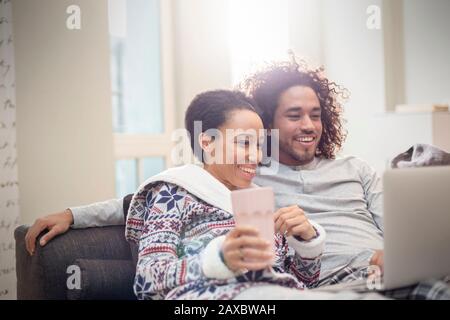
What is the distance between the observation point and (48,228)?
4.65 ft

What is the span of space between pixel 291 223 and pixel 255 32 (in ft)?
8.52

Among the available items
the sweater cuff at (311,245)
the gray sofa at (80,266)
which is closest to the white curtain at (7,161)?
the gray sofa at (80,266)

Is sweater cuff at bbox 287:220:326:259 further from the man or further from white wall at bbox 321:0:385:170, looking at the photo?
white wall at bbox 321:0:385:170

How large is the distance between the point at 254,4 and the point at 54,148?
181 cm

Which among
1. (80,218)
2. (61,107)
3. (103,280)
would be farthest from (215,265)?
(61,107)

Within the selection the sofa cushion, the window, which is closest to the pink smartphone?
the sofa cushion

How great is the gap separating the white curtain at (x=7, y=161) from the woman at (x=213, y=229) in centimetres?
96

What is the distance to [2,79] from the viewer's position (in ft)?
7.02

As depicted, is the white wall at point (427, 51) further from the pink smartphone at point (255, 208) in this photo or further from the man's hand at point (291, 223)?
the pink smartphone at point (255, 208)

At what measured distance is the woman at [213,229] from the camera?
102 cm

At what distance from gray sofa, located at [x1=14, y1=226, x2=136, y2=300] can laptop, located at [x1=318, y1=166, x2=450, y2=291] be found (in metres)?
0.69

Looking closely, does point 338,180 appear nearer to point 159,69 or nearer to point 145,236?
point 145,236

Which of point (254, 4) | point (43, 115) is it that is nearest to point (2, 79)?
point (43, 115)

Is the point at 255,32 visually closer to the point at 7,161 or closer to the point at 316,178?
the point at 7,161
